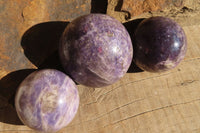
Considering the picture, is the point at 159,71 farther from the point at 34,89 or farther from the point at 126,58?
the point at 34,89

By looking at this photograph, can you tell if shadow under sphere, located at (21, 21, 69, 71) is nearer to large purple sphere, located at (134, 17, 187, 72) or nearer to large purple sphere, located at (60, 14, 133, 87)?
large purple sphere, located at (60, 14, 133, 87)

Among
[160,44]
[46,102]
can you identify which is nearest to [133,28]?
[160,44]

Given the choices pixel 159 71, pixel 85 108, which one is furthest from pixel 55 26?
pixel 159 71

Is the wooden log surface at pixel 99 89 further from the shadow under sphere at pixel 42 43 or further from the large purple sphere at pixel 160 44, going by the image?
the large purple sphere at pixel 160 44

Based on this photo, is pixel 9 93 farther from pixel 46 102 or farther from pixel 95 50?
pixel 95 50

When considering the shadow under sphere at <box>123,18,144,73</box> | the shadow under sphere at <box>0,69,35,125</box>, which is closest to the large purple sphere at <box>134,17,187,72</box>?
the shadow under sphere at <box>123,18,144,73</box>

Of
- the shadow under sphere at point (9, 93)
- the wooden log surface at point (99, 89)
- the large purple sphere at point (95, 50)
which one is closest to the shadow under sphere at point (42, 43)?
the wooden log surface at point (99, 89)
